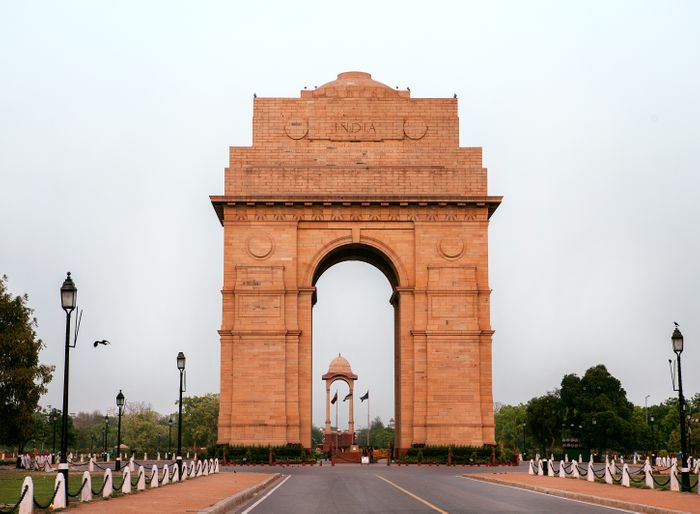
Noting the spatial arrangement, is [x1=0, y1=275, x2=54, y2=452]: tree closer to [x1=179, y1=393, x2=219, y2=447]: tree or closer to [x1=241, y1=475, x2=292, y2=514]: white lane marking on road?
[x1=241, y1=475, x2=292, y2=514]: white lane marking on road

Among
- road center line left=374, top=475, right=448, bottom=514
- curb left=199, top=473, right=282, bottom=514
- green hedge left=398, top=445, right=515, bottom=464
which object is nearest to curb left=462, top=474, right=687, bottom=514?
road center line left=374, top=475, right=448, bottom=514

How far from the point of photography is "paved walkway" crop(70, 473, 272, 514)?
762 inches

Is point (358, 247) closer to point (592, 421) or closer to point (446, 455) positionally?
point (446, 455)

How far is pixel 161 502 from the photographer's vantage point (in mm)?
21500

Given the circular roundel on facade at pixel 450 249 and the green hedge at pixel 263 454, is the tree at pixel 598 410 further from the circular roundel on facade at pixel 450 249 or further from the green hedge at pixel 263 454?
the green hedge at pixel 263 454

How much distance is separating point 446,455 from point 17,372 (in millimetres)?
22572

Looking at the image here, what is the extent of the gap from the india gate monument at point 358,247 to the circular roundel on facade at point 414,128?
0.09 meters

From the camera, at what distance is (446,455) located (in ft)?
166

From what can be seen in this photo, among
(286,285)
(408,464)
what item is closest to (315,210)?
(286,285)

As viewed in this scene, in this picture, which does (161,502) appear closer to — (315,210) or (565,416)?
(315,210)

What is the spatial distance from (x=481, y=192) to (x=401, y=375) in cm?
1132

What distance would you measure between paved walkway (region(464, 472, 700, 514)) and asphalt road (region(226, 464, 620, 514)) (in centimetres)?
52

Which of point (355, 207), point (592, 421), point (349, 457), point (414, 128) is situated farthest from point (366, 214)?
point (592, 421)

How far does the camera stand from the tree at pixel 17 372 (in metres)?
50.0
